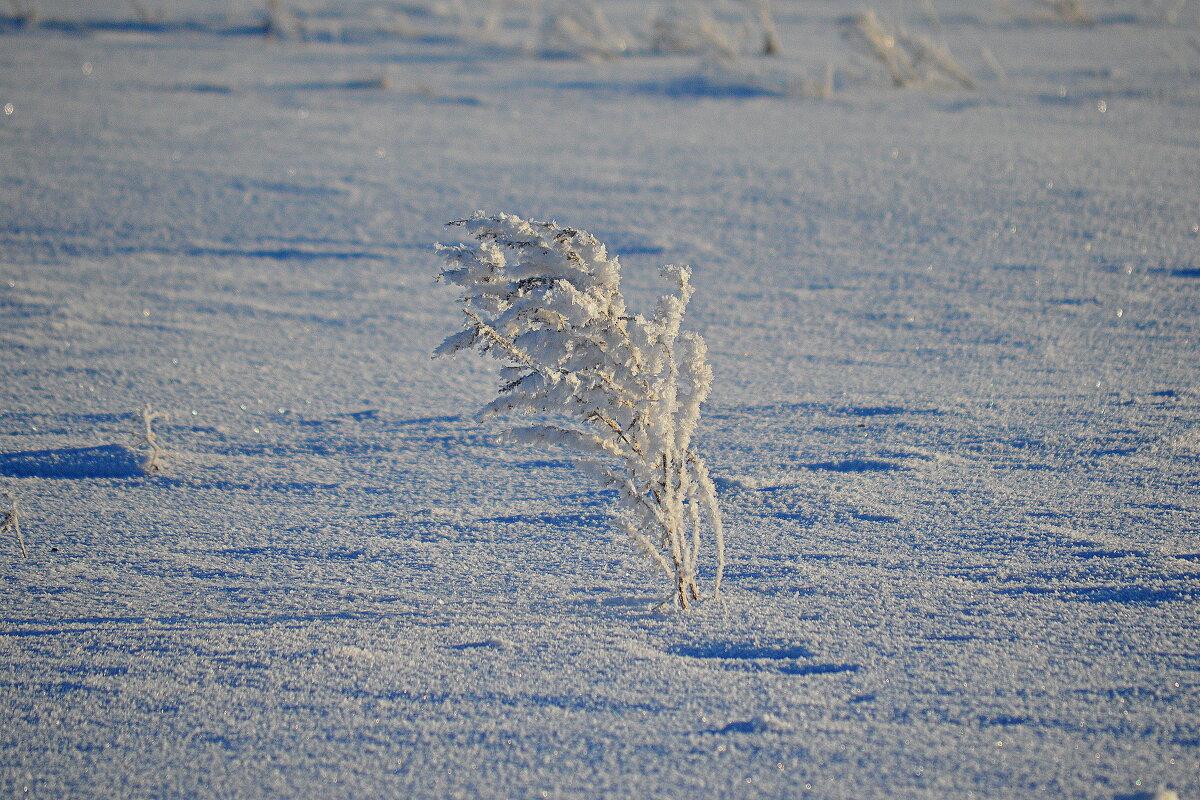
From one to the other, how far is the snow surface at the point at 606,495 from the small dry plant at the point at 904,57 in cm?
81

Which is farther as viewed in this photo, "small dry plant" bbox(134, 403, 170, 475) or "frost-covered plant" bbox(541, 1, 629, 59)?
"frost-covered plant" bbox(541, 1, 629, 59)

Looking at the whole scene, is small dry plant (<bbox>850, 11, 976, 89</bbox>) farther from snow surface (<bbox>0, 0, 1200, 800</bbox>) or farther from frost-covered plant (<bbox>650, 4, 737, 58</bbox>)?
frost-covered plant (<bbox>650, 4, 737, 58</bbox>)

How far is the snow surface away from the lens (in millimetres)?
1535

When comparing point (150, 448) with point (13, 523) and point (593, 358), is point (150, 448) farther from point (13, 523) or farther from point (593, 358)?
point (593, 358)

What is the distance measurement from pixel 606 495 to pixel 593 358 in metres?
0.70

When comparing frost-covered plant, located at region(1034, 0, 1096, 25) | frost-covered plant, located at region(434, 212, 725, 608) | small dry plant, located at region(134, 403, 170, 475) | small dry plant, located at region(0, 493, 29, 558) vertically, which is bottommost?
small dry plant, located at region(0, 493, 29, 558)

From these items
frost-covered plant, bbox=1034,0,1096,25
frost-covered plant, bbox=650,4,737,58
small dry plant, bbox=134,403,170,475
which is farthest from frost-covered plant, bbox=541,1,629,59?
small dry plant, bbox=134,403,170,475

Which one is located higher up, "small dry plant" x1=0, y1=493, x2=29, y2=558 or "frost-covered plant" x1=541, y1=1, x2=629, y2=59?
"frost-covered plant" x1=541, y1=1, x2=629, y2=59

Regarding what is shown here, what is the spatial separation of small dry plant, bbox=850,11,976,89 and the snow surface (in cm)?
81

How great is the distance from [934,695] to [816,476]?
88 cm

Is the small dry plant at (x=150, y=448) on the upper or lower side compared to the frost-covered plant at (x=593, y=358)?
lower

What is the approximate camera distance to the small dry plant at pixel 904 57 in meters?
6.69

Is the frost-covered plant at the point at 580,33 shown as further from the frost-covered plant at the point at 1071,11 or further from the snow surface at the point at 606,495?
the frost-covered plant at the point at 1071,11

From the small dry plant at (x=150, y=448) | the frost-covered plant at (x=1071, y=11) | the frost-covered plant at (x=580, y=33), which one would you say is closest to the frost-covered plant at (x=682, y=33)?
the frost-covered plant at (x=580, y=33)
